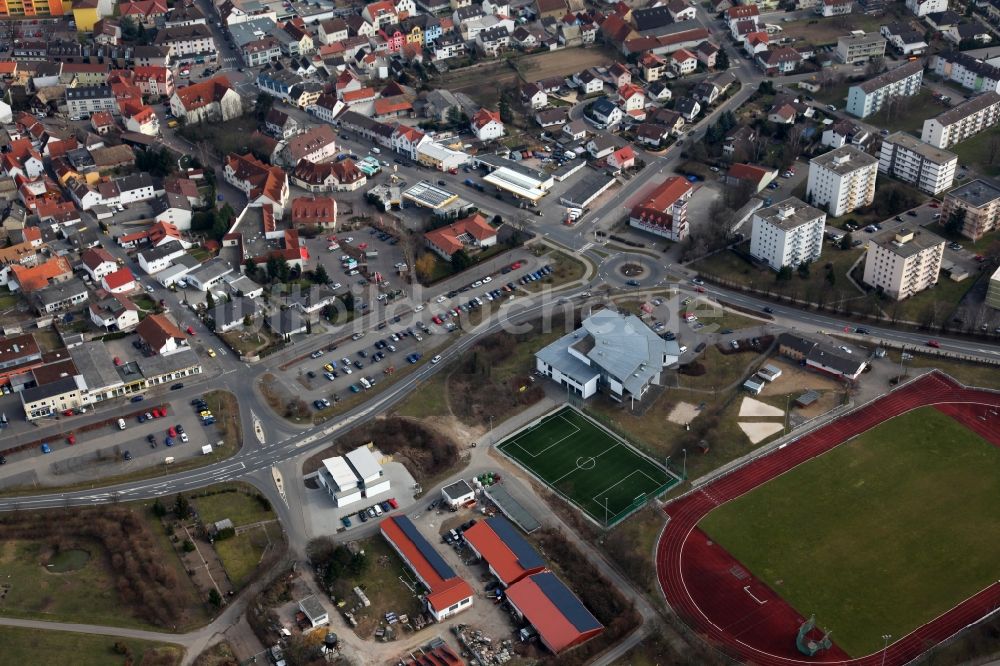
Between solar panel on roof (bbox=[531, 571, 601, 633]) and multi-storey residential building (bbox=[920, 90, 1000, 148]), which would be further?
multi-storey residential building (bbox=[920, 90, 1000, 148])

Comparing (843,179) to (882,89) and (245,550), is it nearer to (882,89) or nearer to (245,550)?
(882,89)

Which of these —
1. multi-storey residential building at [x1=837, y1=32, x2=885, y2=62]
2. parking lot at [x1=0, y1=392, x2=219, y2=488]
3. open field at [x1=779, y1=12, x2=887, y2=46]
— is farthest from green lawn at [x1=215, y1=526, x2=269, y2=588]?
open field at [x1=779, y1=12, x2=887, y2=46]

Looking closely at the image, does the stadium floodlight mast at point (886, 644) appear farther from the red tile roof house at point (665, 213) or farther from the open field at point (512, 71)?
the open field at point (512, 71)

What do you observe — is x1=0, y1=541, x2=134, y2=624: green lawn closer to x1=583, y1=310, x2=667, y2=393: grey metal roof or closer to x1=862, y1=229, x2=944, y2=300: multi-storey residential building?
x1=583, y1=310, x2=667, y2=393: grey metal roof

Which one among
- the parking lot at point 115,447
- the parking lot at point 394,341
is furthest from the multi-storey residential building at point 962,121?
the parking lot at point 115,447

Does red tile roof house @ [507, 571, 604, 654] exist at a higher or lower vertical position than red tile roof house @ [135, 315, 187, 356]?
lower

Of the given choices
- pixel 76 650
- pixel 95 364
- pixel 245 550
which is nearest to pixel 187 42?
pixel 95 364
